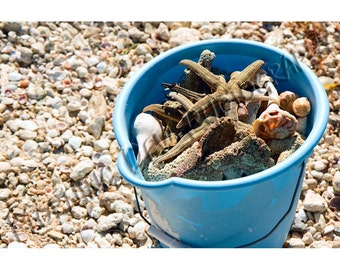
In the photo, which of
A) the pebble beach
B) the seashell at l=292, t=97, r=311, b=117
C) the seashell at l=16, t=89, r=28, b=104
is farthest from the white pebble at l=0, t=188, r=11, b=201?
the seashell at l=292, t=97, r=311, b=117

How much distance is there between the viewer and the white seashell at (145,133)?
1979 mm

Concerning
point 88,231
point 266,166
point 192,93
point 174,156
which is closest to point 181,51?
point 192,93

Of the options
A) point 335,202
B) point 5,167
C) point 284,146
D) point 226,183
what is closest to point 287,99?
point 284,146

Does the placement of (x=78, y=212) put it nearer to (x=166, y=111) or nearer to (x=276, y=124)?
(x=166, y=111)

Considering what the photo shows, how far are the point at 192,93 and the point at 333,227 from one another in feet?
2.48

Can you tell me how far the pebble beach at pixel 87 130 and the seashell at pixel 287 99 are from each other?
0.48m

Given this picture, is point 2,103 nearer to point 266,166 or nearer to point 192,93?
point 192,93

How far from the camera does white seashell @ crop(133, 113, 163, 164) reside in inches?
77.9

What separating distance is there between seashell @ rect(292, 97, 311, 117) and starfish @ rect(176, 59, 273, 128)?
83 mm

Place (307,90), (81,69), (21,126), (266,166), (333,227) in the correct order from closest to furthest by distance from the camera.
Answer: (266,166) < (307,90) < (333,227) < (21,126) < (81,69)

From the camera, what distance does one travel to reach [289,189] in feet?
6.40

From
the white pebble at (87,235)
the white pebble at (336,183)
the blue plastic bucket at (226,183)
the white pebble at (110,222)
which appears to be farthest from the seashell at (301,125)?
the white pebble at (87,235)

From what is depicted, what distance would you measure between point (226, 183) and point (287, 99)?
45 centimetres

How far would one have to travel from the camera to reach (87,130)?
2.64 m
